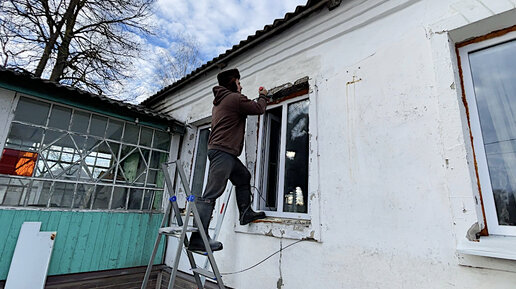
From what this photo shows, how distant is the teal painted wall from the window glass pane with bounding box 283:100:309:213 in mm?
2669

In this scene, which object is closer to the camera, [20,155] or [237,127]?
[237,127]

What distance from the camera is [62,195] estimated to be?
3.39m

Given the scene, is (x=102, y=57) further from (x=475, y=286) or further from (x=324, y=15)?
(x=475, y=286)

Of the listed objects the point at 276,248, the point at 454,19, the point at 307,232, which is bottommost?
the point at 276,248

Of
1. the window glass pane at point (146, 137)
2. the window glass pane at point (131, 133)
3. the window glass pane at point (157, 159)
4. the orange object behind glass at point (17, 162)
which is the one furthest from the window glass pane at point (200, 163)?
the orange object behind glass at point (17, 162)

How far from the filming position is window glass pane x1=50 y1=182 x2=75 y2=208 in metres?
3.33

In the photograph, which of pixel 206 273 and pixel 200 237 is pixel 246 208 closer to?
pixel 200 237

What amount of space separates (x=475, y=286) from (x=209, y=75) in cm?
430

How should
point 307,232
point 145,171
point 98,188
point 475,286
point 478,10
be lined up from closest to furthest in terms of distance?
point 475,286 < point 478,10 < point 307,232 < point 98,188 < point 145,171

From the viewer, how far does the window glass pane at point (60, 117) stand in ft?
11.2

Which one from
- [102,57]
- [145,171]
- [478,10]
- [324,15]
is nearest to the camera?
[478,10]

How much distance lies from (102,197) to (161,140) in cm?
136

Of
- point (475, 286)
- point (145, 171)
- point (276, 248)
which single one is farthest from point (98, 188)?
point (475, 286)

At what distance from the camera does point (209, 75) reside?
4.41m
